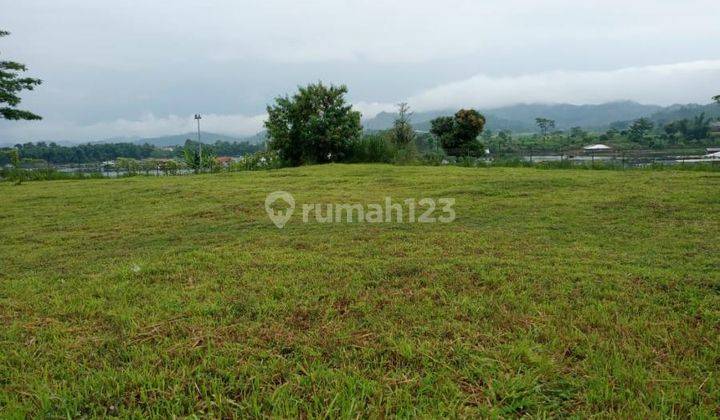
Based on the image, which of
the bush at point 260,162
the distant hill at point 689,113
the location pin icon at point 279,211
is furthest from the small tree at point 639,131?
the location pin icon at point 279,211

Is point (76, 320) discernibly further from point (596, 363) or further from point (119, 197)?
point (119, 197)

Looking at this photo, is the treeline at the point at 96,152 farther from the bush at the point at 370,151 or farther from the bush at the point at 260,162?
the bush at the point at 370,151

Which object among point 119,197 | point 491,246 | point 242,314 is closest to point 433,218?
point 491,246

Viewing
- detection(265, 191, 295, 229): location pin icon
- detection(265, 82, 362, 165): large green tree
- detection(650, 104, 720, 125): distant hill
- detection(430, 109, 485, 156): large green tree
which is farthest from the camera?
detection(650, 104, 720, 125): distant hill

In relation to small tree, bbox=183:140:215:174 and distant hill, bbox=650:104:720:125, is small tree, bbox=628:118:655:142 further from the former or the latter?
small tree, bbox=183:140:215:174

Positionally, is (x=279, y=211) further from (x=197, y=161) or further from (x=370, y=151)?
(x=197, y=161)

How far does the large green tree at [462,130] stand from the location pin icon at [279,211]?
21973 millimetres

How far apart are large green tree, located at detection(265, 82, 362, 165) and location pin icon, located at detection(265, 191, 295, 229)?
37.0ft

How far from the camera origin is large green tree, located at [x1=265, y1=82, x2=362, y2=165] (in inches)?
755

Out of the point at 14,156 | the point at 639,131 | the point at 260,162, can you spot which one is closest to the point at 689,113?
the point at 639,131

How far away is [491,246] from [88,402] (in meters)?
2.85

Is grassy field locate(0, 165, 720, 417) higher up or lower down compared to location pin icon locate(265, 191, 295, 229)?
lower down

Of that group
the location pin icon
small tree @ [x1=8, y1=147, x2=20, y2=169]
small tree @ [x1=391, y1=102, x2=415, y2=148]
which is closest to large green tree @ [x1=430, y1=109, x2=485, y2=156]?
small tree @ [x1=391, y1=102, x2=415, y2=148]

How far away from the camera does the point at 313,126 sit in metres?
19.1
